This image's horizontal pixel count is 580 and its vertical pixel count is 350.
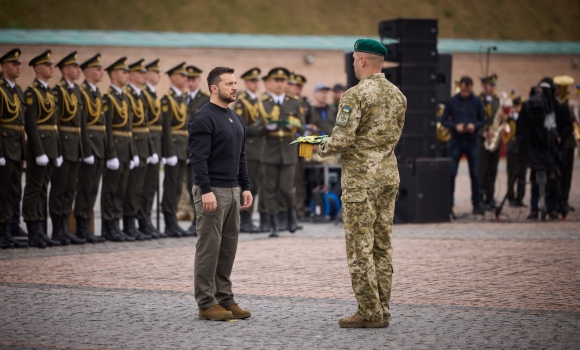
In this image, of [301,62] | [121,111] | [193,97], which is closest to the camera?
[121,111]

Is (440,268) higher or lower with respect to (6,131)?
lower

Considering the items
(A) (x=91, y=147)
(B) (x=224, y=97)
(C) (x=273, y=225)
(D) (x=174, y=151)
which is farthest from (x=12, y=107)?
(B) (x=224, y=97)

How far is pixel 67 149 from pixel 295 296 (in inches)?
207

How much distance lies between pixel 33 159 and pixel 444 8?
46.9 metres

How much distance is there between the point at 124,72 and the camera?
1420 centimetres

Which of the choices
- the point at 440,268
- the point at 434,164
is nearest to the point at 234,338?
the point at 440,268

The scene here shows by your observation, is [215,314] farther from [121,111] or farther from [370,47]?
[121,111]

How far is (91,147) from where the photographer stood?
44.7 ft

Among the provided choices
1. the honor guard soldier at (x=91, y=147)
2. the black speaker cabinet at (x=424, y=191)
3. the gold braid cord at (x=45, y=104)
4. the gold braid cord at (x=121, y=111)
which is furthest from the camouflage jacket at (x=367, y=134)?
the black speaker cabinet at (x=424, y=191)

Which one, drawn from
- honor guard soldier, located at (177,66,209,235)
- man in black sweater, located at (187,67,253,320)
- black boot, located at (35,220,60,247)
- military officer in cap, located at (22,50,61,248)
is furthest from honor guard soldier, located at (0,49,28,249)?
man in black sweater, located at (187,67,253,320)

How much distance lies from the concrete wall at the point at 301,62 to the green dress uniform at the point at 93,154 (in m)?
24.4

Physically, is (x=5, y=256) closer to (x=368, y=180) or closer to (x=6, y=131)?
(x=6, y=131)

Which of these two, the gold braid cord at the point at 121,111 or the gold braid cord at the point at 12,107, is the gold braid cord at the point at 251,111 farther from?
the gold braid cord at the point at 12,107

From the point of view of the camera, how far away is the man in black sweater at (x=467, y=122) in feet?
58.6
